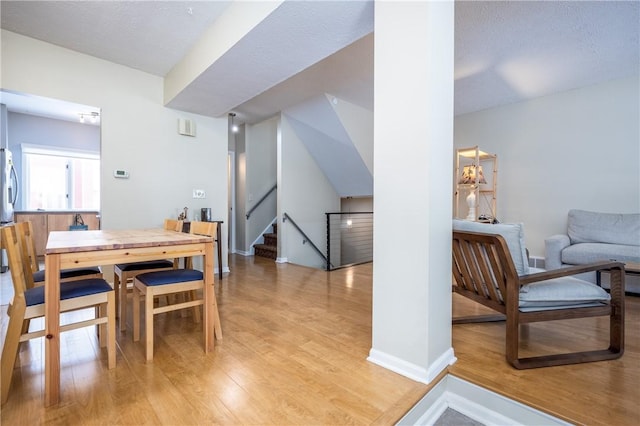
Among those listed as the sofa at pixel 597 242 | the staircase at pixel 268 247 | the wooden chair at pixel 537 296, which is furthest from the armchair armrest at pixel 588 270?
the staircase at pixel 268 247

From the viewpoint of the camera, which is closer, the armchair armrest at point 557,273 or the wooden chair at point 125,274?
the armchair armrest at point 557,273

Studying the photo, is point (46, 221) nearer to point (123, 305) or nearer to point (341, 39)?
point (123, 305)

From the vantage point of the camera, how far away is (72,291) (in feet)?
5.38

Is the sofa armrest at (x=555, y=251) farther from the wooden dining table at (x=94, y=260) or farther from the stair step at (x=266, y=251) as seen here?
the stair step at (x=266, y=251)

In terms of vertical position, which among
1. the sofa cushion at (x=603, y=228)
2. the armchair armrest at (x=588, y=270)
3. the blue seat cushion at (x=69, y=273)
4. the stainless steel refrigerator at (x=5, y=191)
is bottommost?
the blue seat cushion at (x=69, y=273)

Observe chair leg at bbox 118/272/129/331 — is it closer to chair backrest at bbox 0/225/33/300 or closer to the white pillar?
chair backrest at bbox 0/225/33/300

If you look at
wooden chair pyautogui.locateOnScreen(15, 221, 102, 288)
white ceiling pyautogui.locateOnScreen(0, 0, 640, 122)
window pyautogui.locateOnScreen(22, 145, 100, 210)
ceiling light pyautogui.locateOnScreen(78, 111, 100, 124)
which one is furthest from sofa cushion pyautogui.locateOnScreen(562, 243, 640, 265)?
window pyautogui.locateOnScreen(22, 145, 100, 210)

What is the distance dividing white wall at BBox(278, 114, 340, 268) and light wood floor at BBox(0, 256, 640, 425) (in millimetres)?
2945

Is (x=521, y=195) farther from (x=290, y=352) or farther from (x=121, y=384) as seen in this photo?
(x=121, y=384)

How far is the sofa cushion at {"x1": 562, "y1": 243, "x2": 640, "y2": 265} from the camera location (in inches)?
119

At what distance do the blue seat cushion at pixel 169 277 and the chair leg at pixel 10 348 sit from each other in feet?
1.86

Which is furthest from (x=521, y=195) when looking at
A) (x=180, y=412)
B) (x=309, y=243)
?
(x=180, y=412)

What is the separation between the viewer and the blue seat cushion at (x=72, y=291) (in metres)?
1.53

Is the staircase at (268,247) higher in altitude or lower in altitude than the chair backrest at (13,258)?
lower
